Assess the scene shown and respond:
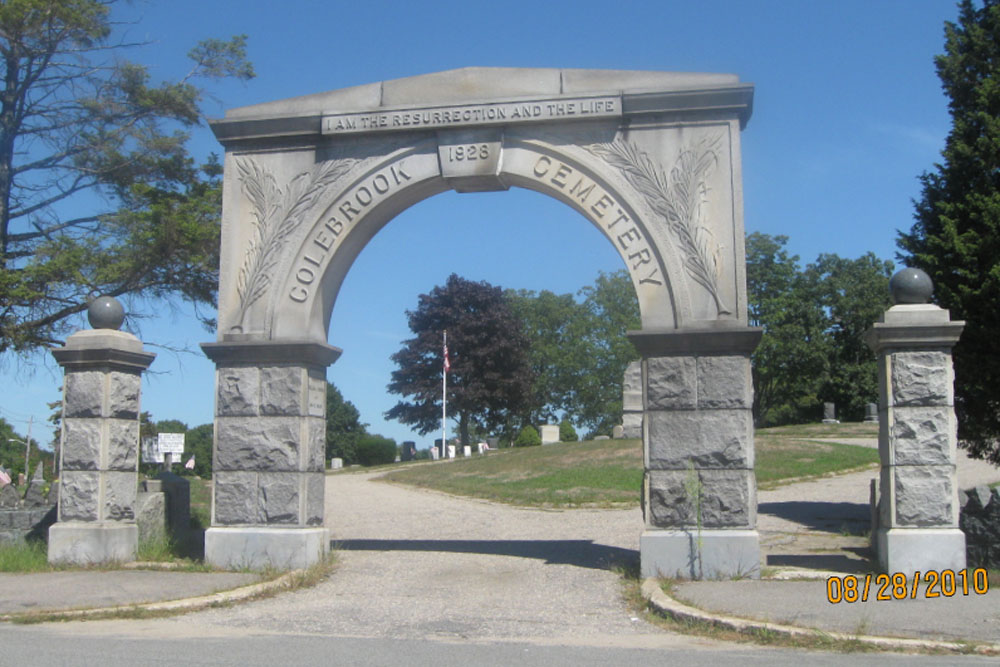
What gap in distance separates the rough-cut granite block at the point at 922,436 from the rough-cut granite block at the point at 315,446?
229 inches

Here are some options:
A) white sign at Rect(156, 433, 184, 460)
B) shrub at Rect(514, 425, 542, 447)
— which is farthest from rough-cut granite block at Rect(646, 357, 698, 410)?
shrub at Rect(514, 425, 542, 447)

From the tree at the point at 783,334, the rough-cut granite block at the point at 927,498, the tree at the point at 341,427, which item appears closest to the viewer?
the rough-cut granite block at the point at 927,498

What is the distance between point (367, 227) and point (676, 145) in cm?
353

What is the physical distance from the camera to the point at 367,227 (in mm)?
10727

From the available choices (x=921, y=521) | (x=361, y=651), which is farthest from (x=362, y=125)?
(x=921, y=521)

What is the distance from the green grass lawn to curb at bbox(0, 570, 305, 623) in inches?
373

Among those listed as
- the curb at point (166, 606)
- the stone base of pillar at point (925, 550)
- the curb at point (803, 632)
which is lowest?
the curb at point (166, 606)

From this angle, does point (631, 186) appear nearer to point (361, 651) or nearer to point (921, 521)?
point (921, 521)

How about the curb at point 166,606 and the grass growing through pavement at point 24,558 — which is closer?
the curb at point 166,606

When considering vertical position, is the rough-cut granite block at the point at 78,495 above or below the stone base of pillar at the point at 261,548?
above

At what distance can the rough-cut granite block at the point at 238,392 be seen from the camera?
34.0 feet

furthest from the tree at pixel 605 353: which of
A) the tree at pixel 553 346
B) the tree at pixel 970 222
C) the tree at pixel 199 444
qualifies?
the tree at pixel 970 222

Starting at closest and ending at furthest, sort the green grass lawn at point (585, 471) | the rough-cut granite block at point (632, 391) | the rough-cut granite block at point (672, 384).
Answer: the rough-cut granite block at point (672, 384) → the green grass lawn at point (585, 471) → the rough-cut granite block at point (632, 391)
